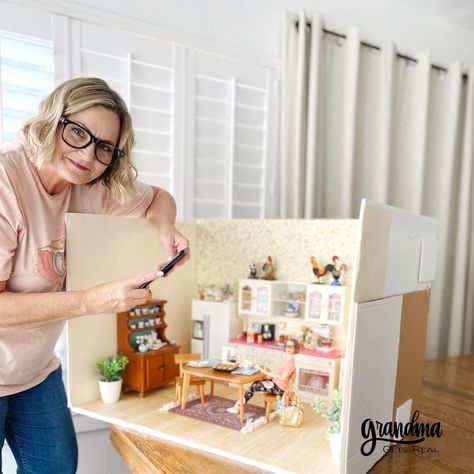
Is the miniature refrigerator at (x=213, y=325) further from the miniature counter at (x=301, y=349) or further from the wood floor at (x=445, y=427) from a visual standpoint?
the wood floor at (x=445, y=427)

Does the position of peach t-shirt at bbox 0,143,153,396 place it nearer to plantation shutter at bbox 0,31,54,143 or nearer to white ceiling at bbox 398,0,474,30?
plantation shutter at bbox 0,31,54,143

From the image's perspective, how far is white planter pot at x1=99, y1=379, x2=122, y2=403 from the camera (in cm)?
129

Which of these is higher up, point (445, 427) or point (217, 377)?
point (217, 377)

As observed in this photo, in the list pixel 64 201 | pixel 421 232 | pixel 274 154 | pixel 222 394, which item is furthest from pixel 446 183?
pixel 64 201

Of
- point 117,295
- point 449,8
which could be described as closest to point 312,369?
point 117,295

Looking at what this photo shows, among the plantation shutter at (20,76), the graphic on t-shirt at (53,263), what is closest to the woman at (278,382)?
the graphic on t-shirt at (53,263)

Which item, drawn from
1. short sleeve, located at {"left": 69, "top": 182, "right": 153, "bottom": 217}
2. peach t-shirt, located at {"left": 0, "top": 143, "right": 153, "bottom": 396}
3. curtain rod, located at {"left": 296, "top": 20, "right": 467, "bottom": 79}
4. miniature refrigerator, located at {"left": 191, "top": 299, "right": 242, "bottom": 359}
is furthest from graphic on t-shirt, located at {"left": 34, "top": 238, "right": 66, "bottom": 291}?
curtain rod, located at {"left": 296, "top": 20, "right": 467, "bottom": 79}

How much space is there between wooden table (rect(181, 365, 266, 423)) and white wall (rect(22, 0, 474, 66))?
119 cm

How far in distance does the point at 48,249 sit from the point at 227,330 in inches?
26.6

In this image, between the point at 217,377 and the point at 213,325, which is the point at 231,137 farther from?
the point at 217,377

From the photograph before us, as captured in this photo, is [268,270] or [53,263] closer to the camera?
[53,263]

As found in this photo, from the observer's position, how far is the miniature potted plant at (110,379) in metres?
1.29

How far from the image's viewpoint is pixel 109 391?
1.29 m

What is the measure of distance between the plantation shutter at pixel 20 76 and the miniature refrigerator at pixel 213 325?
825 mm
